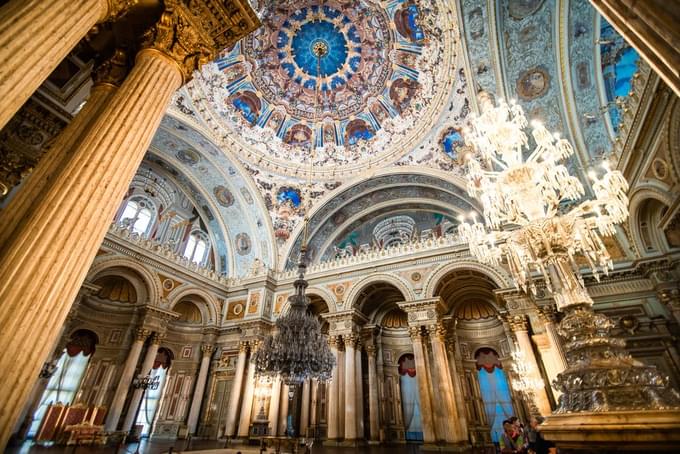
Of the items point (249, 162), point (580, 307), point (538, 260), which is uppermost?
point (249, 162)

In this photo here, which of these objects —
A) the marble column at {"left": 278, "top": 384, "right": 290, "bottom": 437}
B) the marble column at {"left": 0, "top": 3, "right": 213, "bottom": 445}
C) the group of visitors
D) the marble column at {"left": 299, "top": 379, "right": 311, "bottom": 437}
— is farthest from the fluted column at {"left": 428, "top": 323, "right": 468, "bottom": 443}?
the marble column at {"left": 0, "top": 3, "right": 213, "bottom": 445}

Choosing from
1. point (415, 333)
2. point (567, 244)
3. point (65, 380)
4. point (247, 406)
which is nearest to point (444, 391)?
point (415, 333)

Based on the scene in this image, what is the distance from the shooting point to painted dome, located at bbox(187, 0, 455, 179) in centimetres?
1187

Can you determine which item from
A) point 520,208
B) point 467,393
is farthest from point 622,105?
point 467,393

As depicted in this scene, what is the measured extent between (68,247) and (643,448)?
13.5 feet

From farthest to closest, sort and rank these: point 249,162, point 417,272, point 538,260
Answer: point 249,162 → point 417,272 → point 538,260

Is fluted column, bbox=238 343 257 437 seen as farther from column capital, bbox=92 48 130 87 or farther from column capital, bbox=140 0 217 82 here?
column capital, bbox=140 0 217 82

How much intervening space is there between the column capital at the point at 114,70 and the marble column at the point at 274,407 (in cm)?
1012

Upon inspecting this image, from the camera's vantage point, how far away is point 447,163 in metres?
12.2

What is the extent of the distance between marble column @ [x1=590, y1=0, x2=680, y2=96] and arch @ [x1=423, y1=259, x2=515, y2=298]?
27.5 ft

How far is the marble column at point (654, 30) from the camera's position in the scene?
6.12ft

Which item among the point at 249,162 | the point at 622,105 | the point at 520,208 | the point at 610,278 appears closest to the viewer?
the point at 520,208

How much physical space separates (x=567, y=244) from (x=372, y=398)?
1001 centimetres

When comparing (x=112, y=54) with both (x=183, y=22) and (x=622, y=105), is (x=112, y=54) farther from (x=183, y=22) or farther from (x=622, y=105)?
(x=622, y=105)
